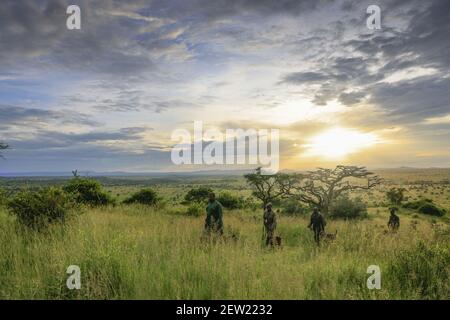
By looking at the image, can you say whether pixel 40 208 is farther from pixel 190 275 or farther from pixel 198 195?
pixel 198 195

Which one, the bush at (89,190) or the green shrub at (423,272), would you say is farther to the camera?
the bush at (89,190)

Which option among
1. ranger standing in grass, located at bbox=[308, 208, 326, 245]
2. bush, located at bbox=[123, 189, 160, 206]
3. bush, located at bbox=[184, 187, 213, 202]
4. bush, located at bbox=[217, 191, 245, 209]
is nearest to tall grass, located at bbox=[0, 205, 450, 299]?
ranger standing in grass, located at bbox=[308, 208, 326, 245]

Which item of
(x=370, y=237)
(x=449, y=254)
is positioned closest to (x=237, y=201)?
(x=370, y=237)

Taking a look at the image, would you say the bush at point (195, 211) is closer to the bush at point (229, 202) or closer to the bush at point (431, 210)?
the bush at point (229, 202)

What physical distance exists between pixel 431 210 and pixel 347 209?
12.3 m

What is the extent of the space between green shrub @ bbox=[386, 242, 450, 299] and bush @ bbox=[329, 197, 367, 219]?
2491 centimetres

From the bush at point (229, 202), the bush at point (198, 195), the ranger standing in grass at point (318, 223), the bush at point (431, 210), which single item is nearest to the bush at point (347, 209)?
the bush at point (229, 202)

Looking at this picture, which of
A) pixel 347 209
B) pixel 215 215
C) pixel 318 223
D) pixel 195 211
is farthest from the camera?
pixel 347 209

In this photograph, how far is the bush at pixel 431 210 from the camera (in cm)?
3816

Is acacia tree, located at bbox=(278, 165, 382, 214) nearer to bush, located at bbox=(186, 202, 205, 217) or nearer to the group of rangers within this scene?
bush, located at bbox=(186, 202, 205, 217)

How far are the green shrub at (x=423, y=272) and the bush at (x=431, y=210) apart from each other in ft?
116

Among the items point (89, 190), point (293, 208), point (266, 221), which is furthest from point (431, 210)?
point (266, 221)

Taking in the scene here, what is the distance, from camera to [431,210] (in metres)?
38.8
